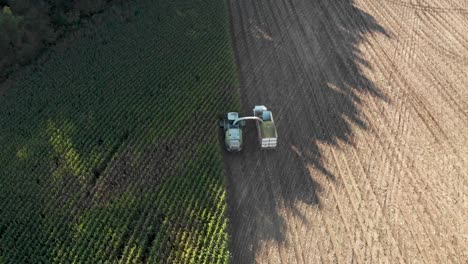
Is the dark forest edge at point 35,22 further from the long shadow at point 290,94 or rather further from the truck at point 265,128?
the truck at point 265,128

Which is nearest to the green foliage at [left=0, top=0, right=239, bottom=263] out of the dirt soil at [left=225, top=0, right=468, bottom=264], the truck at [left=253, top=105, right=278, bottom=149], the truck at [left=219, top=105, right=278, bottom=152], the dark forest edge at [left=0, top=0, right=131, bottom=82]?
the truck at [left=219, top=105, right=278, bottom=152]

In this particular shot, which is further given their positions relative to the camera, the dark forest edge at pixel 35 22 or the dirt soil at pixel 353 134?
the dark forest edge at pixel 35 22

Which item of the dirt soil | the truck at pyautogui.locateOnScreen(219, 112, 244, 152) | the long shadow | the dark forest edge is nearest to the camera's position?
the dirt soil

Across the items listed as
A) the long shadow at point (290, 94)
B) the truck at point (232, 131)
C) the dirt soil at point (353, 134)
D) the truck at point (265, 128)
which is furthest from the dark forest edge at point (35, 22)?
the truck at point (265, 128)

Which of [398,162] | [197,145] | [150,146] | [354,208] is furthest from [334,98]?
[150,146]

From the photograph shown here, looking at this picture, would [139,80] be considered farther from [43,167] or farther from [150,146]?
[43,167]

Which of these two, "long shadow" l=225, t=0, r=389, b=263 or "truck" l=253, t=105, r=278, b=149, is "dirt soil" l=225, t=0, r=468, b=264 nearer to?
"long shadow" l=225, t=0, r=389, b=263
